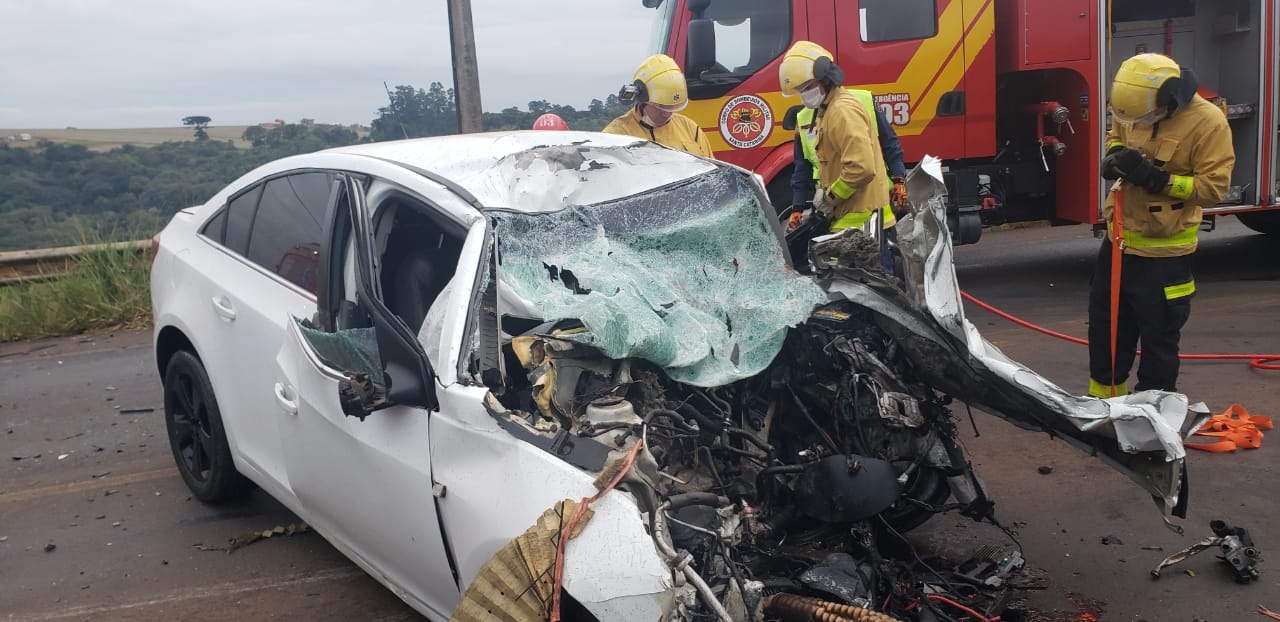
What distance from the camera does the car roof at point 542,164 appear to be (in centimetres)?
330

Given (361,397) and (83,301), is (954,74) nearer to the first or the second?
(361,397)

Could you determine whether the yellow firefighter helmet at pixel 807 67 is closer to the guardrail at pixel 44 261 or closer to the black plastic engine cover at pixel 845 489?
the black plastic engine cover at pixel 845 489

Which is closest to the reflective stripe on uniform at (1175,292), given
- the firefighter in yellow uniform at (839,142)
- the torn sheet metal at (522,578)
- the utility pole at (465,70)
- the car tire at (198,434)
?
the firefighter in yellow uniform at (839,142)

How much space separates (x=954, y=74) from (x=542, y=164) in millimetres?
4947

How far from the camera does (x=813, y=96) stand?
558cm

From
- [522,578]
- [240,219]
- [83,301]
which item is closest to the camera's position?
[522,578]

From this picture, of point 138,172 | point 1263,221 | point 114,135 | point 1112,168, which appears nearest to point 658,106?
point 1112,168

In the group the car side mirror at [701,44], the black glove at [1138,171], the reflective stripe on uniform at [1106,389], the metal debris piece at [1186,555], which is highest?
the car side mirror at [701,44]

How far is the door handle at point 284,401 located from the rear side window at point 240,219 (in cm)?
82

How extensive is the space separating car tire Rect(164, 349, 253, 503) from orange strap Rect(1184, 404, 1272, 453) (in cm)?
421

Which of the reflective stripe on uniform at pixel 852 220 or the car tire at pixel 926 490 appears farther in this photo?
the reflective stripe on uniform at pixel 852 220

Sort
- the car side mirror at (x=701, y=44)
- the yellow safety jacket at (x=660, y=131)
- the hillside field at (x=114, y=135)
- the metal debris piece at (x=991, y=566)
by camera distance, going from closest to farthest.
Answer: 1. the metal debris piece at (x=991, y=566)
2. the yellow safety jacket at (x=660, y=131)
3. the car side mirror at (x=701, y=44)
4. the hillside field at (x=114, y=135)

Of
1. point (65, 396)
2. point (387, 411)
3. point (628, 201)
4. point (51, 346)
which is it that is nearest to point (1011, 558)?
point (628, 201)

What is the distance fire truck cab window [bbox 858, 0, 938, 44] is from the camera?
7355 millimetres
